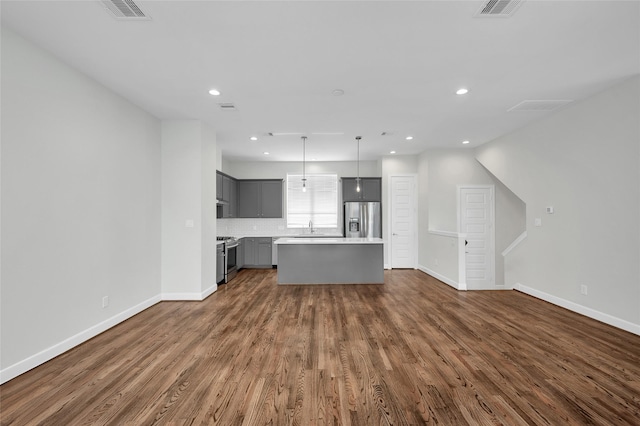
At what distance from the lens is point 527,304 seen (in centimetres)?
433

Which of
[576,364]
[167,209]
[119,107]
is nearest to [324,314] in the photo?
[576,364]

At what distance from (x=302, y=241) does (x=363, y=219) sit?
7.07 feet

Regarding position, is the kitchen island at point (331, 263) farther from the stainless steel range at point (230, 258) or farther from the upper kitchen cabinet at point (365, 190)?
the upper kitchen cabinet at point (365, 190)

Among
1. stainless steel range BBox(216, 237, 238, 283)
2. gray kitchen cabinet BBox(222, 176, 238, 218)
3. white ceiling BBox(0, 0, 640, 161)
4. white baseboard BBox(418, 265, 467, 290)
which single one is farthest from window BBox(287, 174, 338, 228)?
white ceiling BBox(0, 0, 640, 161)

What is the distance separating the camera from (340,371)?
2.41 meters

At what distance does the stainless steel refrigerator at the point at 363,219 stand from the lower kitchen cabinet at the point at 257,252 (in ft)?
7.11

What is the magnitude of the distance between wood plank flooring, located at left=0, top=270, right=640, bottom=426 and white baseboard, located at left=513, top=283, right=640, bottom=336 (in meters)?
0.13

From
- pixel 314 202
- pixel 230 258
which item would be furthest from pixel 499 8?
pixel 314 202

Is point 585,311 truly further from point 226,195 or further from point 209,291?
point 226,195

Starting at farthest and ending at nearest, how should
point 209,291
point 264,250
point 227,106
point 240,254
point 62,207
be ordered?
point 264,250 < point 240,254 < point 209,291 < point 227,106 < point 62,207

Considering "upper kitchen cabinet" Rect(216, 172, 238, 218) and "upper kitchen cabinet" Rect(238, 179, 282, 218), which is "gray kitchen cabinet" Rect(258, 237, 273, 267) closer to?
"upper kitchen cabinet" Rect(238, 179, 282, 218)

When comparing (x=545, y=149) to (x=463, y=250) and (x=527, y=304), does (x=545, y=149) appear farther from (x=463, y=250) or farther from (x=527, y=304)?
(x=527, y=304)

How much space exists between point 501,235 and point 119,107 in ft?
24.5

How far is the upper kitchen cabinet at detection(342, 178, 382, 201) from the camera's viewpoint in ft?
24.1
